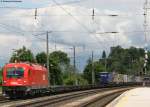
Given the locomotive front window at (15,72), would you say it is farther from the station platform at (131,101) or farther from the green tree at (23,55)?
the green tree at (23,55)

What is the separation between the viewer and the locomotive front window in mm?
48250

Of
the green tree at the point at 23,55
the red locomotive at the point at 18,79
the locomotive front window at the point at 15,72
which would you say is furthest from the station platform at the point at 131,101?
the green tree at the point at 23,55

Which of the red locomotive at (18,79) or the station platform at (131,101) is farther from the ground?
the red locomotive at (18,79)

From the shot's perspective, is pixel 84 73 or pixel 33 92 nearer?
pixel 33 92

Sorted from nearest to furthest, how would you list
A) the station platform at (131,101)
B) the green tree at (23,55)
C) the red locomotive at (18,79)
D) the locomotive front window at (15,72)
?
1. the station platform at (131,101)
2. the red locomotive at (18,79)
3. the locomotive front window at (15,72)
4. the green tree at (23,55)

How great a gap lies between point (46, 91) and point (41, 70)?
191 inches

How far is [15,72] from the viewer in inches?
1911

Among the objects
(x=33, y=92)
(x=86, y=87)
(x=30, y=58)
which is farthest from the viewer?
(x=30, y=58)

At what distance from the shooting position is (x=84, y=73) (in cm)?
17088

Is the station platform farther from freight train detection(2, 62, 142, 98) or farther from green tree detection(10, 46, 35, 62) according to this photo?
green tree detection(10, 46, 35, 62)

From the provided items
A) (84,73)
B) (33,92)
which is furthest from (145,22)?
(84,73)

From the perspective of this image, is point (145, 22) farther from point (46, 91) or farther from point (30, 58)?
point (30, 58)

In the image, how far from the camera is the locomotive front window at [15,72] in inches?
1900

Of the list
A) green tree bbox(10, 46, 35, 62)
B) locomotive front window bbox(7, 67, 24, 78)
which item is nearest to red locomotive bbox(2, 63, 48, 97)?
locomotive front window bbox(7, 67, 24, 78)
